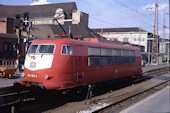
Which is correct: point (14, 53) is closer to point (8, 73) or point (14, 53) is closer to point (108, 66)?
point (8, 73)

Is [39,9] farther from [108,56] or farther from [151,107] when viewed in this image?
[151,107]

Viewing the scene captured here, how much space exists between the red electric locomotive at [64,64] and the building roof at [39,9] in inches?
2301

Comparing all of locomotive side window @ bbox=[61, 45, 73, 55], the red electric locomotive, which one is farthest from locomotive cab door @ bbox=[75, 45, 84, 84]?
locomotive side window @ bbox=[61, 45, 73, 55]

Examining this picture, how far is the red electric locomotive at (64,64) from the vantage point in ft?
31.5

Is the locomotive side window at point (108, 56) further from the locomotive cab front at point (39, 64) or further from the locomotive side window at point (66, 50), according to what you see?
the locomotive cab front at point (39, 64)

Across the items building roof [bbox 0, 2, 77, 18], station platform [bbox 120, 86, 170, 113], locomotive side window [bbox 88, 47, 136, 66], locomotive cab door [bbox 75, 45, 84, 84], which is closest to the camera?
station platform [bbox 120, 86, 170, 113]

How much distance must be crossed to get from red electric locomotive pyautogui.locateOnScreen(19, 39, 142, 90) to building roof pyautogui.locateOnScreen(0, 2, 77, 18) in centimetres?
5845

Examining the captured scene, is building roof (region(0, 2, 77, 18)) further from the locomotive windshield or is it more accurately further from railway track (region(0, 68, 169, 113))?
railway track (region(0, 68, 169, 113))

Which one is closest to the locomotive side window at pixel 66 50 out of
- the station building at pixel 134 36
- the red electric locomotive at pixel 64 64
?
the red electric locomotive at pixel 64 64

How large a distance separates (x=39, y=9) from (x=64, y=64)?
69.0 metres

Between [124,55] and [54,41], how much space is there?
24.1 ft

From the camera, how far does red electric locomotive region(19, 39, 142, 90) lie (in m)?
9.59

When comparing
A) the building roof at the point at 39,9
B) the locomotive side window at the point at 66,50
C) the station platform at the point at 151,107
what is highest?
the building roof at the point at 39,9

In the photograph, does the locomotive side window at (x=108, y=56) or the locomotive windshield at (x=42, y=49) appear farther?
the locomotive side window at (x=108, y=56)
